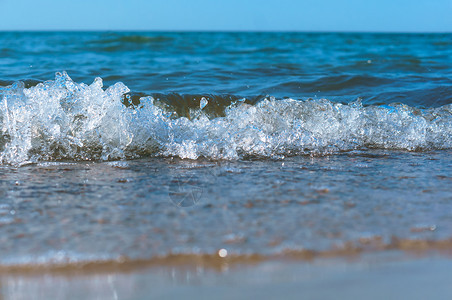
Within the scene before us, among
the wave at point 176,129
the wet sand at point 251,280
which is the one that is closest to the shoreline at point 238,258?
the wet sand at point 251,280

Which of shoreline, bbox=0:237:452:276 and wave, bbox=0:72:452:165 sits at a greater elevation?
wave, bbox=0:72:452:165

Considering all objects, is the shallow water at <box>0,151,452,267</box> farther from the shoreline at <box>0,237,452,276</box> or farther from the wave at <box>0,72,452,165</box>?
the wave at <box>0,72,452,165</box>

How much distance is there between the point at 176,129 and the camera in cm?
327

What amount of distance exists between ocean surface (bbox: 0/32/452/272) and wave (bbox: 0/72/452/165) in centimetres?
1

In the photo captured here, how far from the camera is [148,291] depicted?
127 cm

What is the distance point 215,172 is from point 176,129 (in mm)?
833

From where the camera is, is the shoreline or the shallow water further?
the shallow water

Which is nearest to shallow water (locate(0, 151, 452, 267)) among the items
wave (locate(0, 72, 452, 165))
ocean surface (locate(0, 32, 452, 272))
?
ocean surface (locate(0, 32, 452, 272))

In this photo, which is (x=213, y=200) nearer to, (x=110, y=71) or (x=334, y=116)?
(x=334, y=116)

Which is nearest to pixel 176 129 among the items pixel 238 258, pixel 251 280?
pixel 238 258

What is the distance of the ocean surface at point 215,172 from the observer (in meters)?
1.57

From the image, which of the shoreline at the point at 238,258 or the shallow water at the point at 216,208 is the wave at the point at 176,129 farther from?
the shoreline at the point at 238,258

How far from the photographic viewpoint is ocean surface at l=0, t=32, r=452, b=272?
1569 mm

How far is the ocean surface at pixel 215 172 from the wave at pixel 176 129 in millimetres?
10
